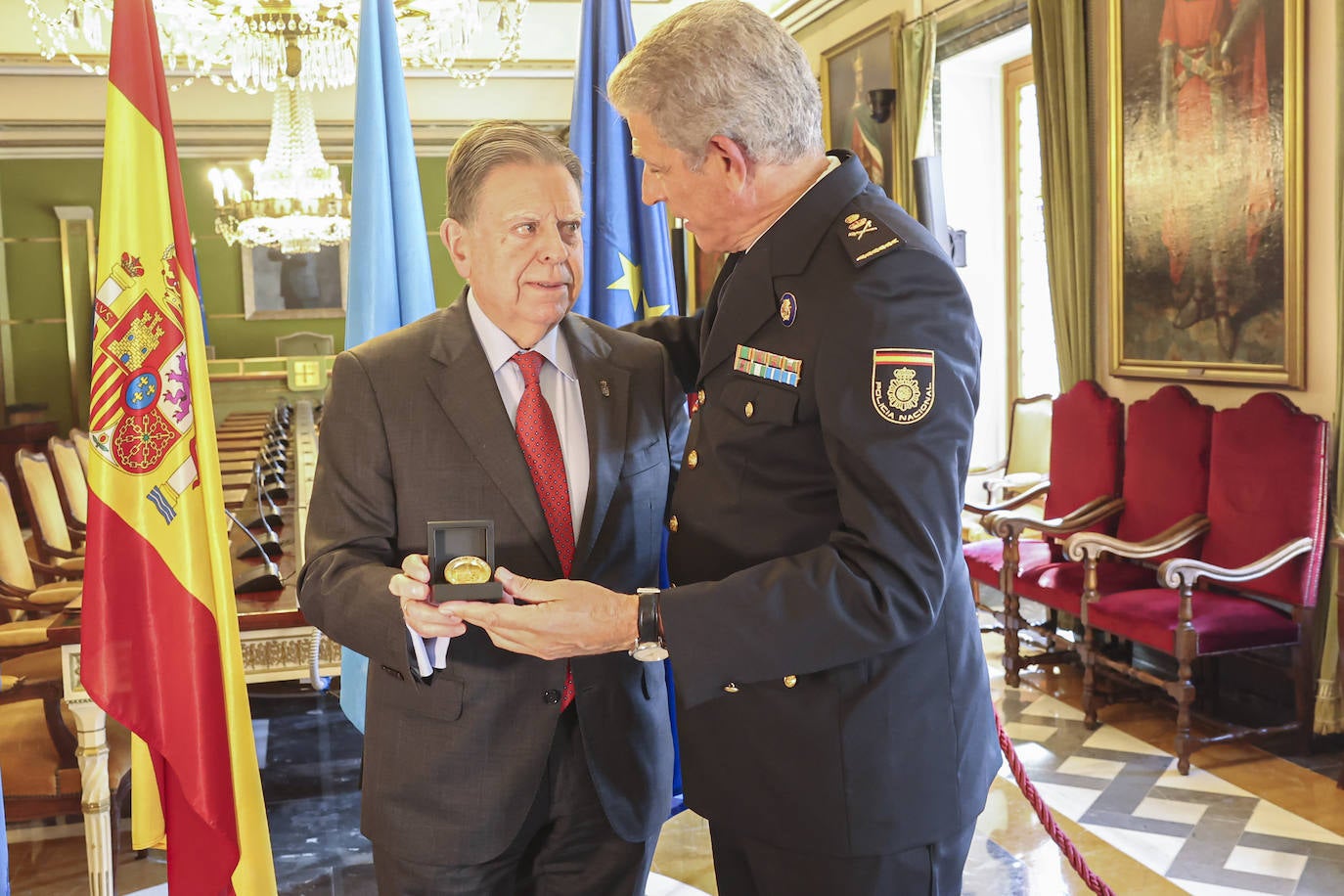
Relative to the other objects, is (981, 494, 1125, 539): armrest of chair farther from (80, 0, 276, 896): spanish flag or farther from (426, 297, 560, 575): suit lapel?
(426, 297, 560, 575): suit lapel

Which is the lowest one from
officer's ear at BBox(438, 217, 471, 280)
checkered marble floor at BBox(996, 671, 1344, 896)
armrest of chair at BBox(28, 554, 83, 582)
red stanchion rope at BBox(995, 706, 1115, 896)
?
checkered marble floor at BBox(996, 671, 1344, 896)

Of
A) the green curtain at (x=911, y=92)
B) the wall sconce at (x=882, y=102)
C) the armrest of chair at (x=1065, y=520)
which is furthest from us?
the wall sconce at (x=882, y=102)

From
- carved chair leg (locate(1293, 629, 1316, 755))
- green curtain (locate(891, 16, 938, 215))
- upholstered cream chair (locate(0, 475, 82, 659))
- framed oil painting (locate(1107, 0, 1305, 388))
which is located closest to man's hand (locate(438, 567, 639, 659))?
upholstered cream chair (locate(0, 475, 82, 659))

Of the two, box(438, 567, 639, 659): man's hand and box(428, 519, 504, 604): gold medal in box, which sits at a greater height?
box(428, 519, 504, 604): gold medal in box

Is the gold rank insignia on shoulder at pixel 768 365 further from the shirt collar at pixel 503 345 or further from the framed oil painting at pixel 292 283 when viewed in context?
the framed oil painting at pixel 292 283

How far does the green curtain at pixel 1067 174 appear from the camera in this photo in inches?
223

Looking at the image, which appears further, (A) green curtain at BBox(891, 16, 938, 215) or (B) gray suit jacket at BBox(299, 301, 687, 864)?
(A) green curtain at BBox(891, 16, 938, 215)

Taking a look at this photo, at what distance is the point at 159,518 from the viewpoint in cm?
240

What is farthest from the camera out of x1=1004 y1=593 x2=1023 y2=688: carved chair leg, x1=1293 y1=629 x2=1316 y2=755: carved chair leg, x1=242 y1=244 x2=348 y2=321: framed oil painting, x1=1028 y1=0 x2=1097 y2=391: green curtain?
x1=242 y1=244 x2=348 y2=321: framed oil painting

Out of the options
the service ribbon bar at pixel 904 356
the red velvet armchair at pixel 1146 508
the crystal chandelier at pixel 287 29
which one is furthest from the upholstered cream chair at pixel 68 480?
the service ribbon bar at pixel 904 356

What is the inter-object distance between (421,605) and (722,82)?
774 millimetres

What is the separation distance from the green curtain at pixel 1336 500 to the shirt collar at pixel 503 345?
138 inches

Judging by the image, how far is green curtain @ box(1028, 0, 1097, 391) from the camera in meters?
5.65

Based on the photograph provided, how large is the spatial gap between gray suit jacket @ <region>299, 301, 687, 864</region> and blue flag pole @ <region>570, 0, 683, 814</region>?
133cm
